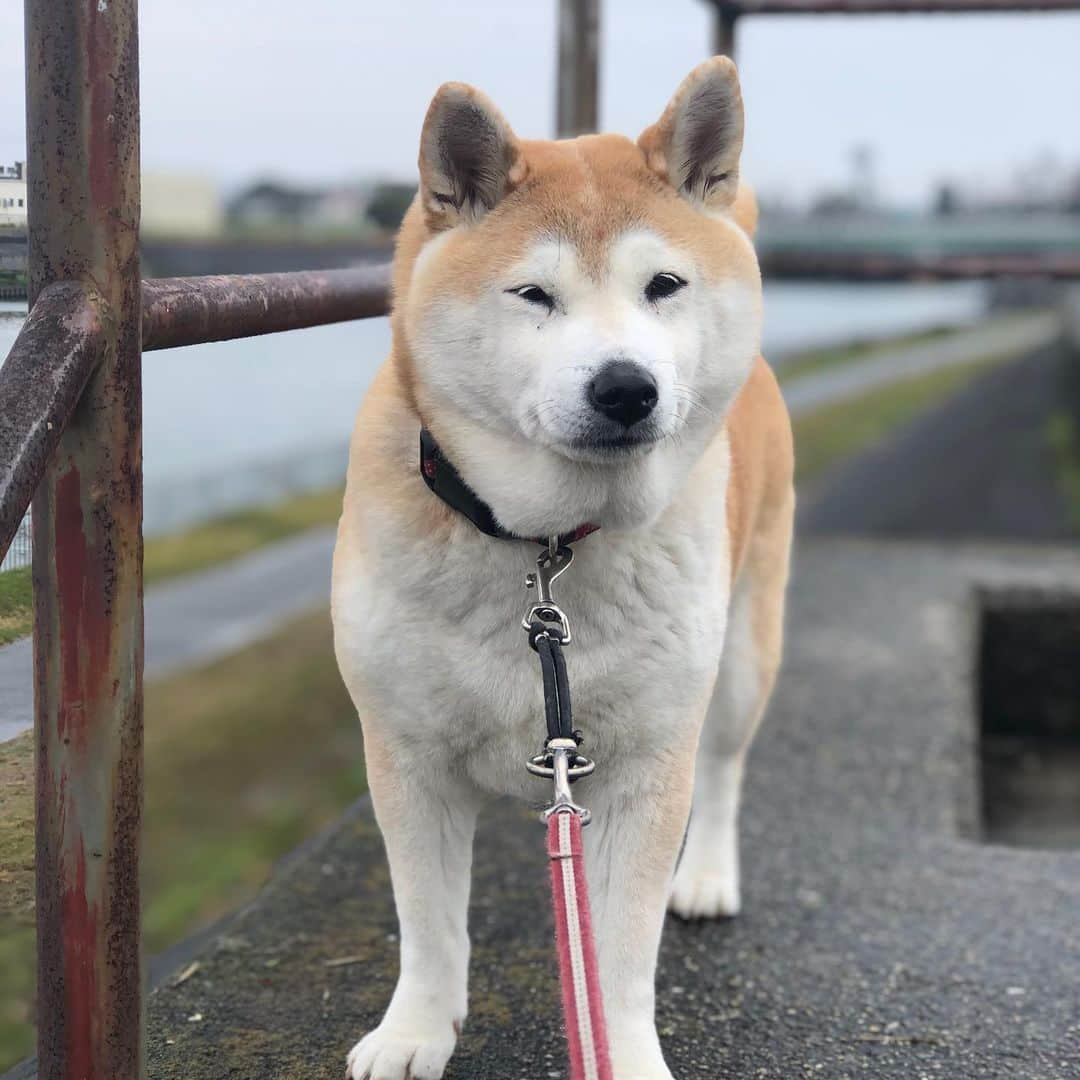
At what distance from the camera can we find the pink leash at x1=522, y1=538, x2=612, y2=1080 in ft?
5.20

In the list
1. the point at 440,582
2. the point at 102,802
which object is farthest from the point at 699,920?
the point at 102,802

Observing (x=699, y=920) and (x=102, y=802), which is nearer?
(x=102, y=802)

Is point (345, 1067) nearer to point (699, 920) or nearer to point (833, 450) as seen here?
point (699, 920)

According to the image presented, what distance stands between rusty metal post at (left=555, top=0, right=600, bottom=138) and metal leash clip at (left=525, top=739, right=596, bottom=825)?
7.65 ft

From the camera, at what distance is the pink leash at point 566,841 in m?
1.58

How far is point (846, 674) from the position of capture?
14.5 ft

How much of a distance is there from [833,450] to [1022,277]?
446 cm

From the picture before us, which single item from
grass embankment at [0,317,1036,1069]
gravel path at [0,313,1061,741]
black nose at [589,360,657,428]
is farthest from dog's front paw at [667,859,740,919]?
gravel path at [0,313,1061,741]

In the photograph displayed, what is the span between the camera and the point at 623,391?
1.63 metres

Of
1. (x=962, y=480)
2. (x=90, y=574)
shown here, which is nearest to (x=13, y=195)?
(x=90, y=574)

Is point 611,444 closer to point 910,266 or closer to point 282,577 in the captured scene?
point 910,266

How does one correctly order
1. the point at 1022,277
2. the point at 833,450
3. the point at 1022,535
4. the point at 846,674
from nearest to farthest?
the point at 846,674 → the point at 1022,277 → the point at 1022,535 → the point at 833,450

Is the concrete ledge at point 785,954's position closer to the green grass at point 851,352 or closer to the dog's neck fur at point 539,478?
the dog's neck fur at point 539,478

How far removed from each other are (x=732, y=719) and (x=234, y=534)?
20.4 m
